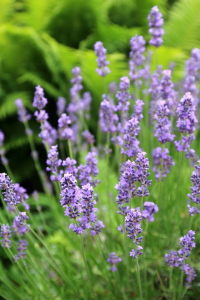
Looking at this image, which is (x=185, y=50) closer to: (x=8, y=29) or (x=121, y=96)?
(x=8, y=29)

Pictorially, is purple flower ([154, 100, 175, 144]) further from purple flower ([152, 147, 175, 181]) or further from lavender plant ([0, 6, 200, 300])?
purple flower ([152, 147, 175, 181])

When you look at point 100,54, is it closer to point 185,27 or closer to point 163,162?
point 163,162

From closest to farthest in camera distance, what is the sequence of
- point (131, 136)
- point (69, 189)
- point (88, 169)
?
point (69, 189) < point (131, 136) < point (88, 169)

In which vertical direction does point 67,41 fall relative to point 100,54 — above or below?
above

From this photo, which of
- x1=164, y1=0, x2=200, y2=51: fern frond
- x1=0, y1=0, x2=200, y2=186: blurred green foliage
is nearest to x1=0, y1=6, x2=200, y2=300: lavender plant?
x1=0, y1=0, x2=200, y2=186: blurred green foliage

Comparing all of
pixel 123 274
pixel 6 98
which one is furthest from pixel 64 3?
pixel 123 274

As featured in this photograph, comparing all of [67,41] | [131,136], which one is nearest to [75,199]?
[131,136]

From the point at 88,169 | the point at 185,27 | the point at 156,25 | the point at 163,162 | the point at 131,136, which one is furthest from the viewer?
the point at 185,27

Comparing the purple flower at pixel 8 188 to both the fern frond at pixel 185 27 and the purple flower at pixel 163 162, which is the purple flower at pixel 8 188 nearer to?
the purple flower at pixel 163 162

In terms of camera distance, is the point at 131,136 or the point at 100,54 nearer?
the point at 131,136

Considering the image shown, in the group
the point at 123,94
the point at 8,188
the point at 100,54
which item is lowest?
the point at 8,188
